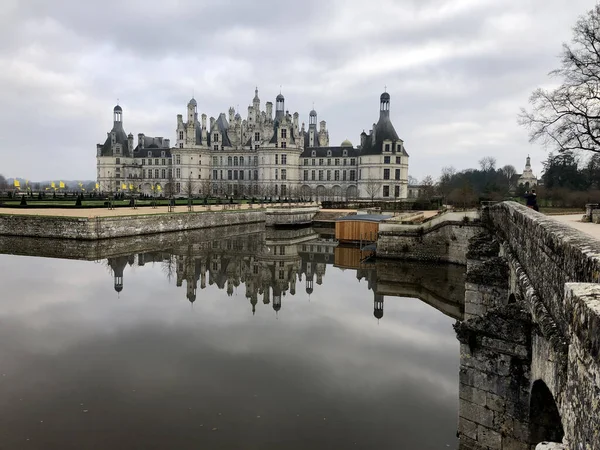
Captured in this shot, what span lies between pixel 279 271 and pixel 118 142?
61.6m

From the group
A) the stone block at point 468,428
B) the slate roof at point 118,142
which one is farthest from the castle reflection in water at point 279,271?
the slate roof at point 118,142

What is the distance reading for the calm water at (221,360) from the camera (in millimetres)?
6191

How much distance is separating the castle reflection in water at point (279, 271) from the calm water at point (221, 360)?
0.53 ft

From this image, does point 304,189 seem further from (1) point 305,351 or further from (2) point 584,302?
(2) point 584,302

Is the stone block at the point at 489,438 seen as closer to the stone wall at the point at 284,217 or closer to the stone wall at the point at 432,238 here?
the stone wall at the point at 432,238

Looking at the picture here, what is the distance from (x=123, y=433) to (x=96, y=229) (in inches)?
772

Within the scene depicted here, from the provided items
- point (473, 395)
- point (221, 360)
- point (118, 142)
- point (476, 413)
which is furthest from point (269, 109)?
point (476, 413)

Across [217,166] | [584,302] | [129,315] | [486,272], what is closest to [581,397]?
[584,302]

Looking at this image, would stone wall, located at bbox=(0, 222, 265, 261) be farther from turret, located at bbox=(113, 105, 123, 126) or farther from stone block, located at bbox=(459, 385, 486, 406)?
turret, located at bbox=(113, 105, 123, 126)

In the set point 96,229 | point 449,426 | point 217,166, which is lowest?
point 449,426

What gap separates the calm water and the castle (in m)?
42.4

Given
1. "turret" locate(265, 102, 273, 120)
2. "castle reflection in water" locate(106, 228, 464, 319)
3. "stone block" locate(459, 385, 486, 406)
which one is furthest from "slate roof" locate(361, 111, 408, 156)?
"stone block" locate(459, 385, 486, 406)

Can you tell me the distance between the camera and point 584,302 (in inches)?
77.6

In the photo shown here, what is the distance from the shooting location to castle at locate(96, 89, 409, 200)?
58.0m
